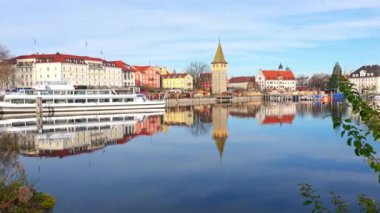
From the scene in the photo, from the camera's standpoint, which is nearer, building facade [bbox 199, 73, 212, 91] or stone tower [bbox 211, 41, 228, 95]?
stone tower [bbox 211, 41, 228, 95]

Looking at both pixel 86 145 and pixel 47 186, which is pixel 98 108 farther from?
pixel 47 186

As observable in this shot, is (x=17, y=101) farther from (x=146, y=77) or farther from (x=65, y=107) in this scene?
(x=146, y=77)

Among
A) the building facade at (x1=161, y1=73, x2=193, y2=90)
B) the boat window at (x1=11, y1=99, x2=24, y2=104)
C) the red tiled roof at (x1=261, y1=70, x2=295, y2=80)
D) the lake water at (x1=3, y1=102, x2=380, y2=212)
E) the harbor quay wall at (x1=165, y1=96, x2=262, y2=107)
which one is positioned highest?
the red tiled roof at (x1=261, y1=70, x2=295, y2=80)

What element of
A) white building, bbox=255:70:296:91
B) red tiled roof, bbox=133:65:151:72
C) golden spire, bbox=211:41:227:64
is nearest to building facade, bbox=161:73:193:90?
red tiled roof, bbox=133:65:151:72

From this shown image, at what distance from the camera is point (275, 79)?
146625 mm

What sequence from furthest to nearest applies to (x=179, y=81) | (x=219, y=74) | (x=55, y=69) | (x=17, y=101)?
(x=179, y=81)
(x=219, y=74)
(x=55, y=69)
(x=17, y=101)

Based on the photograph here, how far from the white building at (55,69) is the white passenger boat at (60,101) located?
3470cm

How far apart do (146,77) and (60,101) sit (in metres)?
65.9

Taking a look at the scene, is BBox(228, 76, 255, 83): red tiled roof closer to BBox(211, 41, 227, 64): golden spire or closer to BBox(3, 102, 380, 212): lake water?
BBox(211, 41, 227, 64): golden spire

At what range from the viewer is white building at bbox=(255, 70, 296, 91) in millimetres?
146625

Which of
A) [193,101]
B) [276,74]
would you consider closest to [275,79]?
[276,74]

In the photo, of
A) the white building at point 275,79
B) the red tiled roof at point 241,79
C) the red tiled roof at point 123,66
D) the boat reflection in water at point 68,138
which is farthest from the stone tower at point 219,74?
the boat reflection in water at point 68,138

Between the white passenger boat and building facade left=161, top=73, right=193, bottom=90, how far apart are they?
69.8 m

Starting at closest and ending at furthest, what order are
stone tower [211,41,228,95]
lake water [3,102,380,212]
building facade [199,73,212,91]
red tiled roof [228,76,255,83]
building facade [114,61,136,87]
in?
lake water [3,102,380,212] < building facade [114,61,136,87] < stone tower [211,41,228,95] < building facade [199,73,212,91] < red tiled roof [228,76,255,83]
